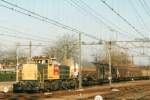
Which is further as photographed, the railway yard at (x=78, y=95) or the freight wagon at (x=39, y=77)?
the freight wagon at (x=39, y=77)

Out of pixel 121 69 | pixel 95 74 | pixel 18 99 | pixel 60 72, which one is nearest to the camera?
pixel 18 99

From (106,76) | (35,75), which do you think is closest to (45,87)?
(35,75)

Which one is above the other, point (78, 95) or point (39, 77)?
point (39, 77)

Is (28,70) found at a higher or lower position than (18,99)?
higher

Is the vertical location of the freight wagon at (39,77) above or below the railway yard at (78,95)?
above

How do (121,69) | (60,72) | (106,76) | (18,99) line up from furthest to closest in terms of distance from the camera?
(121,69), (106,76), (60,72), (18,99)

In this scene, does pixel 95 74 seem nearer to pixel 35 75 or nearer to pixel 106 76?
pixel 106 76

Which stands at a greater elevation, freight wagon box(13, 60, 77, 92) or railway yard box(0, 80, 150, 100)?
freight wagon box(13, 60, 77, 92)

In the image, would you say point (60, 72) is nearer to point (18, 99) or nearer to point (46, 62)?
point (46, 62)

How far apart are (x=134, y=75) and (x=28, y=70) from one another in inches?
2215

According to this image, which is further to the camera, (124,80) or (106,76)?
(124,80)

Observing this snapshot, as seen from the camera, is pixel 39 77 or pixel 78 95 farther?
pixel 39 77

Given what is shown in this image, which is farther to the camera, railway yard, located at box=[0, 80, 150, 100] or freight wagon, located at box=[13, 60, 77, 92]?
freight wagon, located at box=[13, 60, 77, 92]

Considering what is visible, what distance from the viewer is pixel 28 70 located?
126 feet
